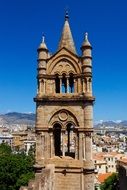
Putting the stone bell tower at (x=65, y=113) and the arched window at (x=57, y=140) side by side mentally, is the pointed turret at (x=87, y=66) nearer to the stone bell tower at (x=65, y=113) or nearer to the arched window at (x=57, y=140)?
the stone bell tower at (x=65, y=113)

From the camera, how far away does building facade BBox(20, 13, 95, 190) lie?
28328 millimetres

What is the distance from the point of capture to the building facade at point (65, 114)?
2833 cm

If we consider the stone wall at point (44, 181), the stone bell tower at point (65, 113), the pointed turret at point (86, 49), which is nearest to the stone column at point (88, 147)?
the stone bell tower at point (65, 113)

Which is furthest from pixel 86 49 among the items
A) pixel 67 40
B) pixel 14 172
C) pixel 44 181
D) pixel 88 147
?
pixel 14 172

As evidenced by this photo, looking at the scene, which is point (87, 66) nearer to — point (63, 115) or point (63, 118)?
point (63, 115)

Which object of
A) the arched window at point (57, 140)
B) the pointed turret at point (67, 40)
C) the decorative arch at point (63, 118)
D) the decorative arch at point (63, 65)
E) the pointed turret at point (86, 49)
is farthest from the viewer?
the pointed turret at point (67, 40)

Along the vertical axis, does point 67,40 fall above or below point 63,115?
above

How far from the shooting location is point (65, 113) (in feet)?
96.3

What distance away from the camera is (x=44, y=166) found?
92.8 ft

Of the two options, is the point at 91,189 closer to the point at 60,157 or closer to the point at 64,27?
the point at 60,157

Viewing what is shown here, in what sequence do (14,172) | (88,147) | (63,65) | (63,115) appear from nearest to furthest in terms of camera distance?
1. (88,147)
2. (63,115)
3. (63,65)
4. (14,172)

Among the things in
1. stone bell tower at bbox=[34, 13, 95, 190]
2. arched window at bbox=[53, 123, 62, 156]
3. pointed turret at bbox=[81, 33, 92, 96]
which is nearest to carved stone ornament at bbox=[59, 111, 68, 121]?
stone bell tower at bbox=[34, 13, 95, 190]

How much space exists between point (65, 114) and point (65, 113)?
0.24ft

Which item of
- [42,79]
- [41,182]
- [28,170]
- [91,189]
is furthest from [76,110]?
[28,170]
